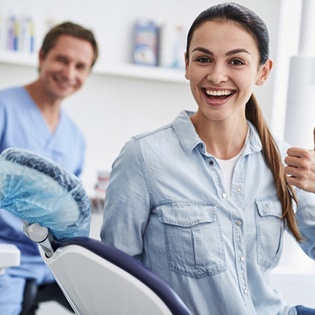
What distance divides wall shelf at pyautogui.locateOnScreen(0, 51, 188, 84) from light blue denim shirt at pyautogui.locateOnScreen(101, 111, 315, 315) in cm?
191

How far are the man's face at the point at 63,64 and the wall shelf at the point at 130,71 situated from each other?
0.40m

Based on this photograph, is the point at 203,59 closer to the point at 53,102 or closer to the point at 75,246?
the point at 75,246

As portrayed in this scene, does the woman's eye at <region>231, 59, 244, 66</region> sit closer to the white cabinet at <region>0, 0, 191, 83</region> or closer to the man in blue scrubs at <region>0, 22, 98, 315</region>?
the man in blue scrubs at <region>0, 22, 98, 315</region>

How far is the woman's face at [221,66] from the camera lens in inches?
55.3

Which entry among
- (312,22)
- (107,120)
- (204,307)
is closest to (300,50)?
(312,22)

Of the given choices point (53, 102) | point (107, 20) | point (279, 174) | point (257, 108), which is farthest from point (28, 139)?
point (279, 174)

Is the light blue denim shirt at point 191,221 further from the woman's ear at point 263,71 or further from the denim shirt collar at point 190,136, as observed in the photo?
the woman's ear at point 263,71

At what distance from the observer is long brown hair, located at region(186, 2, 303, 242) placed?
142 cm

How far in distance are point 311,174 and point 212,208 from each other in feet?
0.81

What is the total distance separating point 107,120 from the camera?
3.62m

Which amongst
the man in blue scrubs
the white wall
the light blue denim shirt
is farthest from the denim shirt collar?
the white wall

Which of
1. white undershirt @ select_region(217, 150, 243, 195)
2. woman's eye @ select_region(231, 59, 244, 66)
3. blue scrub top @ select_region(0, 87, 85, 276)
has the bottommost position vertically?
blue scrub top @ select_region(0, 87, 85, 276)

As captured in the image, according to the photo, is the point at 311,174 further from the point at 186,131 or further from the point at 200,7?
the point at 200,7

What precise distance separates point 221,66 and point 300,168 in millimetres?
299
